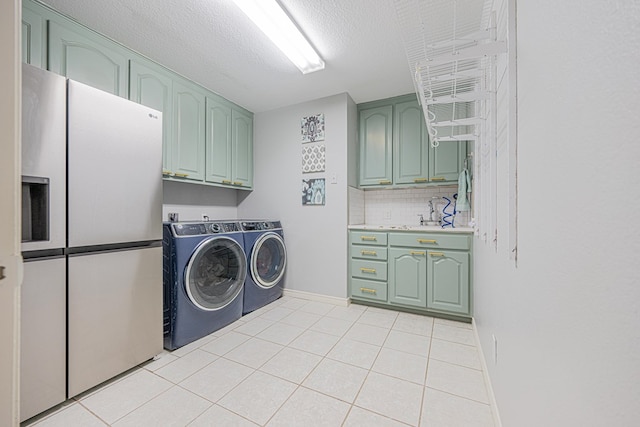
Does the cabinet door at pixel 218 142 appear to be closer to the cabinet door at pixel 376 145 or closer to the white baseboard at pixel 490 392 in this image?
the cabinet door at pixel 376 145

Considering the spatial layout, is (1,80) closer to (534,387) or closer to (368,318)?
(534,387)

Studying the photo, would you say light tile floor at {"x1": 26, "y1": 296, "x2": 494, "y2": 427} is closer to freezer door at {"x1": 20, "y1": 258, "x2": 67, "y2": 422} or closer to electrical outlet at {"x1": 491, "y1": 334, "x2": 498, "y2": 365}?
freezer door at {"x1": 20, "y1": 258, "x2": 67, "y2": 422}

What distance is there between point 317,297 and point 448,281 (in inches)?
56.0

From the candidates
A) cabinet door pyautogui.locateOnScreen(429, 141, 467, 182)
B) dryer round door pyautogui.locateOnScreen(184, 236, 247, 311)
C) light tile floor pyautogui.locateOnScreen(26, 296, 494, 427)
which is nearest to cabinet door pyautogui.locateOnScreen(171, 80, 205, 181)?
dryer round door pyautogui.locateOnScreen(184, 236, 247, 311)

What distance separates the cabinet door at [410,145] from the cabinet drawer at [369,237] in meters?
0.70

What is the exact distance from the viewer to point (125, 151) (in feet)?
5.20

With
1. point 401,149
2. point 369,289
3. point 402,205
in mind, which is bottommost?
point 369,289

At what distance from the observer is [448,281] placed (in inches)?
94.3

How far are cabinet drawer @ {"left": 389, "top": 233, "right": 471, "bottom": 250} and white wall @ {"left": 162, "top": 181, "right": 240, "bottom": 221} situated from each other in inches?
85.0

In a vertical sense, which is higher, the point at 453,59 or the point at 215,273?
the point at 453,59

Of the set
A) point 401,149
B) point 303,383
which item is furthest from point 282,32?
point 303,383

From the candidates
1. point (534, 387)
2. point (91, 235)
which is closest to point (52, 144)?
point (91, 235)

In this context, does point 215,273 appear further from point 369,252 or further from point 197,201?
point 369,252

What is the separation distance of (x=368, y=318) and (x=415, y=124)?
217 cm
